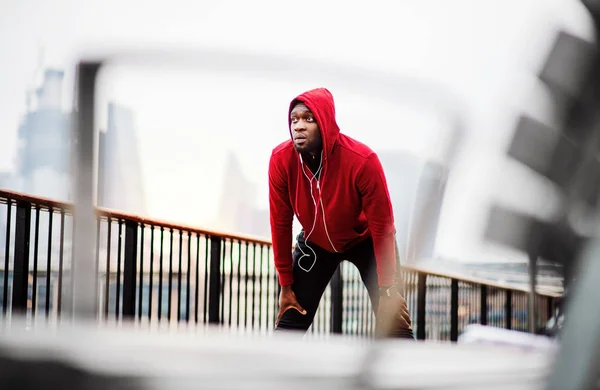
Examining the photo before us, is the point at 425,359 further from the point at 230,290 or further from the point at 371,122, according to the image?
the point at 230,290

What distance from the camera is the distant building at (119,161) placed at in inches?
23.9

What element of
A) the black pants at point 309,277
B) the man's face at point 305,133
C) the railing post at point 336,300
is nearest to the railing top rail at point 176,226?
the black pants at point 309,277

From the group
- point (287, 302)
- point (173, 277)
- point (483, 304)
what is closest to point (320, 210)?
point (287, 302)

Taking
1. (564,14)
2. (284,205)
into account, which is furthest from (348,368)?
(284,205)

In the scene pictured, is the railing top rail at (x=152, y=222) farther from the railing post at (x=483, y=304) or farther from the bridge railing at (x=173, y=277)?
the railing post at (x=483, y=304)

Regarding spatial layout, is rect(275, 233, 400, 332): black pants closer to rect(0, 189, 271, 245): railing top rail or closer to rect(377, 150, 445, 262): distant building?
rect(0, 189, 271, 245): railing top rail

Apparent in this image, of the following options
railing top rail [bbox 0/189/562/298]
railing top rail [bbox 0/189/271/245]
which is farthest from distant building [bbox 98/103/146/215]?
railing top rail [bbox 0/189/271/245]

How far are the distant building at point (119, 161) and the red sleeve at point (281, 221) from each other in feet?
3.19

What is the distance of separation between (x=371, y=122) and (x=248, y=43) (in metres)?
0.20

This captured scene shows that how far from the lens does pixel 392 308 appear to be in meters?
0.63

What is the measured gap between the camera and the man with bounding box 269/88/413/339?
1.53m

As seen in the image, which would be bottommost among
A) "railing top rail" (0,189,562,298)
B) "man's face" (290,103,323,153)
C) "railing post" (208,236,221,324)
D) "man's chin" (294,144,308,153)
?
"railing post" (208,236,221,324)

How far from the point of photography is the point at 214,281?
10.8ft

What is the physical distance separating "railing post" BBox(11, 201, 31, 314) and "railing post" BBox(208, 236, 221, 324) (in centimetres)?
96
